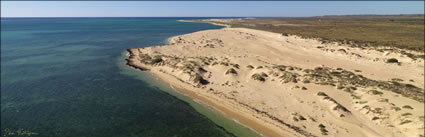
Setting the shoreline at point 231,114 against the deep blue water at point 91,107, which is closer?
the shoreline at point 231,114

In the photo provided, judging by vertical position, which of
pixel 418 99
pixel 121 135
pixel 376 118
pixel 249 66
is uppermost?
pixel 249 66

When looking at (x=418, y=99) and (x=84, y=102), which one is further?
(x=84, y=102)

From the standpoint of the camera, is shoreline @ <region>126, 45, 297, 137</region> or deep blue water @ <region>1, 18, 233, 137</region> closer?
shoreline @ <region>126, 45, 297, 137</region>

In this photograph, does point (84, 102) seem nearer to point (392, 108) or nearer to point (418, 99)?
point (392, 108)

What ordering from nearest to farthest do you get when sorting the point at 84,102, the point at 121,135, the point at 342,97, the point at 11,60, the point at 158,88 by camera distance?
the point at 121,135 → the point at 342,97 → the point at 84,102 → the point at 158,88 → the point at 11,60

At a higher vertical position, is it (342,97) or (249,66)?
(249,66)

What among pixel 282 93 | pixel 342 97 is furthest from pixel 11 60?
pixel 342 97

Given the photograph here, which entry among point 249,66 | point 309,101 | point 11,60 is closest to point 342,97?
point 309,101

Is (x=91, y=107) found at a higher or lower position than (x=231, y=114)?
→ higher

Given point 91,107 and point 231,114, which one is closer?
point 231,114

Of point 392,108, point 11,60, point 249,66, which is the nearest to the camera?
point 392,108
